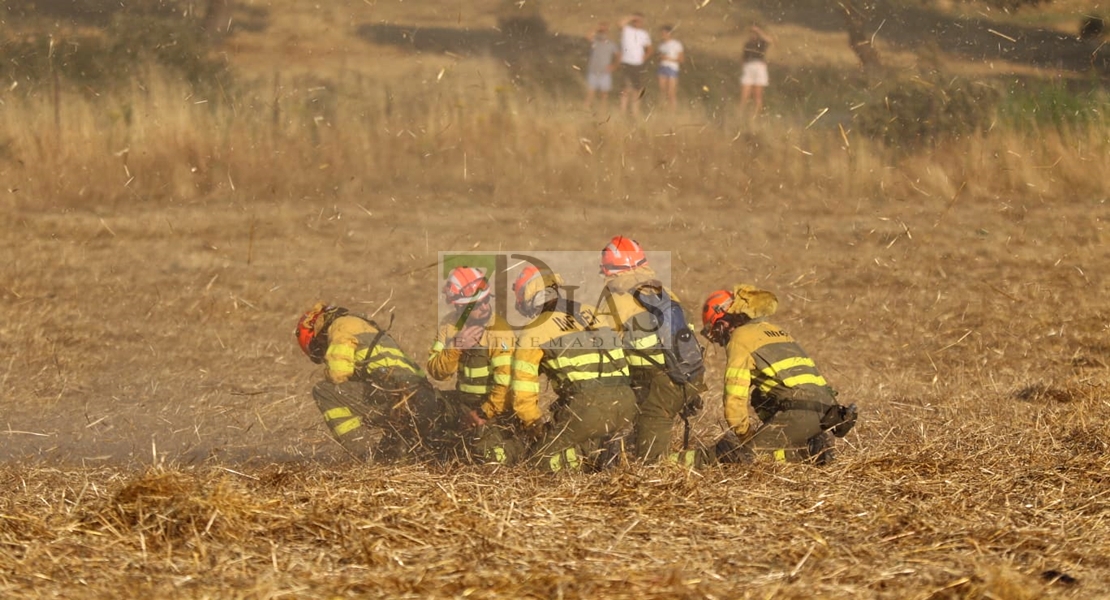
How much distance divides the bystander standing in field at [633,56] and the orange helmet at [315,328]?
415 inches

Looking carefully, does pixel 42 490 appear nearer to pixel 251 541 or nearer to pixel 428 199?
pixel 251 541

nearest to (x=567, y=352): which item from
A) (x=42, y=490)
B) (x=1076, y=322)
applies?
(x=42, y=490)

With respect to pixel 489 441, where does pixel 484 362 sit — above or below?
above

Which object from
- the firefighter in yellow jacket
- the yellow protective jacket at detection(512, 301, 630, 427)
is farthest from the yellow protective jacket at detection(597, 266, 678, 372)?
the firefighter in yellow jacket

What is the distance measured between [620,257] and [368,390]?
1975 millimetres

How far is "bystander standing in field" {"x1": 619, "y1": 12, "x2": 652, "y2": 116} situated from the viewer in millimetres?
18625

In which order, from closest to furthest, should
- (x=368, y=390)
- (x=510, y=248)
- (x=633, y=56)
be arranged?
(x=368, y=390) → (x=510, y=248) → (x=633, y=56)

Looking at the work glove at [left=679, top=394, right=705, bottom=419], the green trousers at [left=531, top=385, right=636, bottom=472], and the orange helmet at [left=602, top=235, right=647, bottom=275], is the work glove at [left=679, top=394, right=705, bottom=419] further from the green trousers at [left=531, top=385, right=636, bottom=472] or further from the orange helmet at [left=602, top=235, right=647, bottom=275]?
the orange helmet at [left=602, top=235, right=647, bottom=275]

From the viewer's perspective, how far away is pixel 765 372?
7820mm

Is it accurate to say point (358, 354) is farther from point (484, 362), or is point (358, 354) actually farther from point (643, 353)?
point (643, 353)

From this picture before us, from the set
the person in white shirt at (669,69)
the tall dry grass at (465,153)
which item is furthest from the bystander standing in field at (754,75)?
the person in white shirt at (669,69)

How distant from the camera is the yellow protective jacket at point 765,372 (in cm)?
770

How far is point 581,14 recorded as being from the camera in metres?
21.0

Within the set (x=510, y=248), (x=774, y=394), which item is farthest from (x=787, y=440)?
(x=510, y=248)
